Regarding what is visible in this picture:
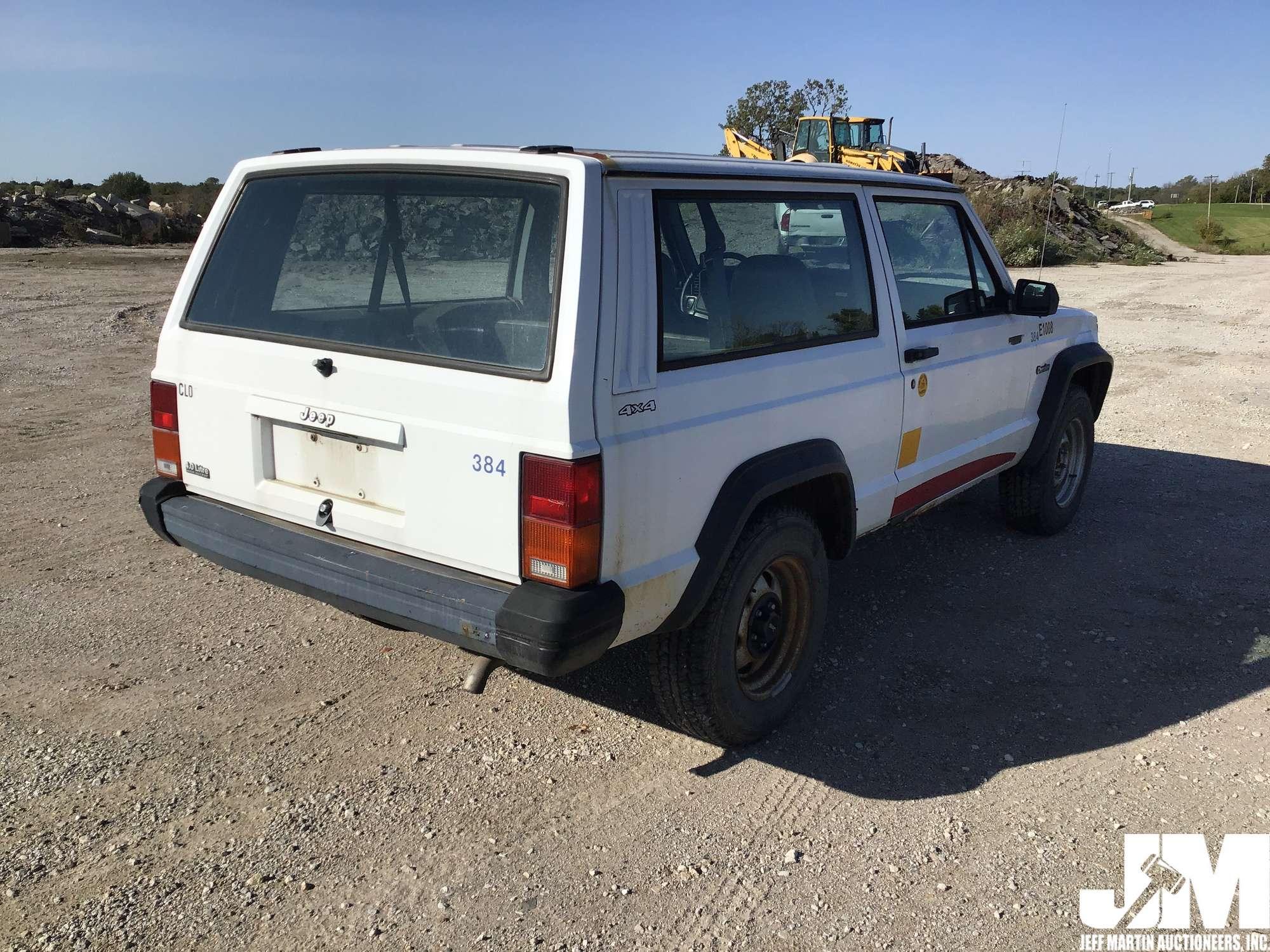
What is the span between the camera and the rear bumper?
2738 millimetres

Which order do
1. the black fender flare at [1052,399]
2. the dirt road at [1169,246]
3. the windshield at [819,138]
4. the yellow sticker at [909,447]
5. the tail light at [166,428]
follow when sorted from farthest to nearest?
the dirt road at [1169,246]
the windshield at [819,138]
the black fender flare at [1052,399]
the yellow sticker at [909,447]
the tail light at [166,428]

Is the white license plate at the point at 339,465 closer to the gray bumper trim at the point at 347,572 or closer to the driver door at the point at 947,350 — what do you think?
the gray bumper trim at the point at 347,572

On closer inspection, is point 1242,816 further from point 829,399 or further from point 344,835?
point 344,835

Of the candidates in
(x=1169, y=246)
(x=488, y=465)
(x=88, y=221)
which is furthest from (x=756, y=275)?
→ (x=1169, y=246)

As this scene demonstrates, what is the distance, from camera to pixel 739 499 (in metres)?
3.20

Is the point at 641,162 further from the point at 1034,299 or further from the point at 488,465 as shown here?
the point at 1034,299

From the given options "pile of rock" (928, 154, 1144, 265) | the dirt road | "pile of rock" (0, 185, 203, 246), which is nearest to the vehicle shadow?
"pile of rock" (0, 185, 203, 246)

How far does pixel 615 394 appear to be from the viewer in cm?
281

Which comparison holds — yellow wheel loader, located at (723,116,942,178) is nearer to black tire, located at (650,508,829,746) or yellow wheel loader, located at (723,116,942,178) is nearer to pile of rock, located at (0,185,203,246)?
pile of rock, located at (0,185,203,246)

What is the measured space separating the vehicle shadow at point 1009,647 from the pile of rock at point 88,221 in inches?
915

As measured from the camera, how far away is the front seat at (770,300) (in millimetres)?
3395

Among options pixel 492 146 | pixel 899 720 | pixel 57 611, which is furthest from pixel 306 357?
pixel 899 720

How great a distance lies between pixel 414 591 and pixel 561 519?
1.75 feet

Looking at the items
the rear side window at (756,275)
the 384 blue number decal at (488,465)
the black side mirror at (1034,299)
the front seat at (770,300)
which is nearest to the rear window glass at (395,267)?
the 384 blue number decal at (488,465)
